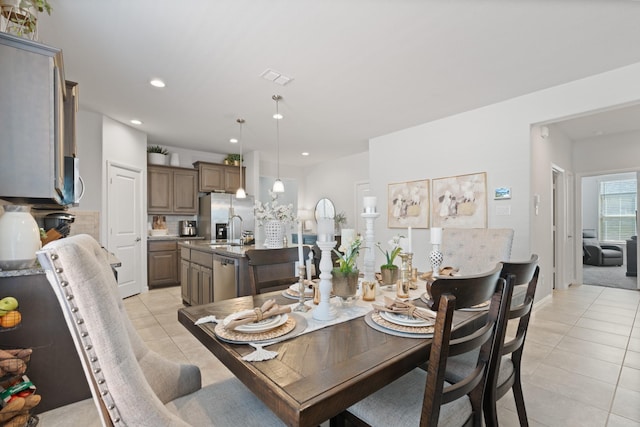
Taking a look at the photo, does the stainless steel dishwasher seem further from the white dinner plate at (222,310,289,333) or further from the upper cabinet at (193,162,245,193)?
the upper cabinet at (193,162,245,193)

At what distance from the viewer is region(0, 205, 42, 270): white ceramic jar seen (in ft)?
5.23

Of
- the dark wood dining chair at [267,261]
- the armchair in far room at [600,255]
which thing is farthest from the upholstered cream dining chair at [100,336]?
the armchair in far room at [600,255]

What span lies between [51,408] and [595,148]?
754cm

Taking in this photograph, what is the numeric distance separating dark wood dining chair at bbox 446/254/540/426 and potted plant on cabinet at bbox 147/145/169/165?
18.1ft

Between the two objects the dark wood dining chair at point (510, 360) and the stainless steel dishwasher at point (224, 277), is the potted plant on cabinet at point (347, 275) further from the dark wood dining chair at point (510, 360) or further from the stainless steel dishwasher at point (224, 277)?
the stainless steel dishwasher at point (224, 277)

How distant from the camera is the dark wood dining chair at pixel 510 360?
114 cm

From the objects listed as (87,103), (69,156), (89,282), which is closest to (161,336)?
(69,156)

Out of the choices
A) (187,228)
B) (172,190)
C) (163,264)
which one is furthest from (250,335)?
(187,228)

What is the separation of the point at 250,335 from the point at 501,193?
3.63 m

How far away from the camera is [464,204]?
391 cm

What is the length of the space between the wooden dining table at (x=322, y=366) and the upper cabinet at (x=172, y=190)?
4.78 meters

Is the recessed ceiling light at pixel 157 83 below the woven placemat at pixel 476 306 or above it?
above

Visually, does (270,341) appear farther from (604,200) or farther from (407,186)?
(604,200)

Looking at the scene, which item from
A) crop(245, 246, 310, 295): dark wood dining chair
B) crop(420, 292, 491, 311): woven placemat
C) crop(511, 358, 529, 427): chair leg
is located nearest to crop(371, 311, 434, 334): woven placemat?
crop(420, 292, 491, 311): woven placemat
